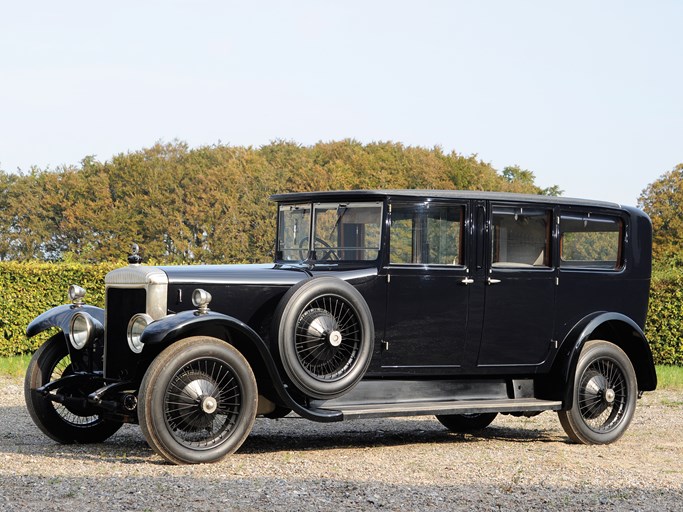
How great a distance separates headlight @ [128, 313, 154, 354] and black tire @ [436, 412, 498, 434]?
354 cm

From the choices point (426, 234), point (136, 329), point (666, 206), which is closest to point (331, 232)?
point (426, 234)

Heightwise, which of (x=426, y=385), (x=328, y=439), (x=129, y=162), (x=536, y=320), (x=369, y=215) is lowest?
(x=328, y=439)

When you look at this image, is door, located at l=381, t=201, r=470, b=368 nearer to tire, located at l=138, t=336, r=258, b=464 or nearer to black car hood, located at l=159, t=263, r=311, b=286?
black car hood, located at l=159, t=263, r=311, b=286

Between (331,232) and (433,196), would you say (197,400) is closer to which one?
(331,232)

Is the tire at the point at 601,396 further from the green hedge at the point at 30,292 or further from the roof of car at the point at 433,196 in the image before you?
the green hedge at the point at 30,292

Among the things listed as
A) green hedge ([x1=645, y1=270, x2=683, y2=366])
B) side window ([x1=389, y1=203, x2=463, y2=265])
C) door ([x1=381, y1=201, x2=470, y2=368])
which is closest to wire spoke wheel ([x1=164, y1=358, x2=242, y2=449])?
door ([x1=381, y1=201, x2=470, y2=368])

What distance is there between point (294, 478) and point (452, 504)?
1150 mm

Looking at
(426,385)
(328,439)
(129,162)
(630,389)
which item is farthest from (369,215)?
(129,162)

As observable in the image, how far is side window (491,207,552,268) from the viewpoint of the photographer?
29.0 ft

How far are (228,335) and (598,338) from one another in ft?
11.9

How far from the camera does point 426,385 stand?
855 centimetres

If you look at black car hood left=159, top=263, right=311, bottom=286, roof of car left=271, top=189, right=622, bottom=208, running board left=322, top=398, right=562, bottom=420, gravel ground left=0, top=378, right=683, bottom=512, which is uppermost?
roof of car left=271, top=189, right=622, bottom=208

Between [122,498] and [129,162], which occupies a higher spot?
[129,162]

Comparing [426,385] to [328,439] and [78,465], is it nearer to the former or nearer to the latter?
[328,439]
